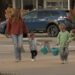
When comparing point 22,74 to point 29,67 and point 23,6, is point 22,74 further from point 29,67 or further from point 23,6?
point 23,6

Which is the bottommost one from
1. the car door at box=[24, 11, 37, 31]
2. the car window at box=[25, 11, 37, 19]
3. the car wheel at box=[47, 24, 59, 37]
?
the car wheel at box=[47, 24, 59, 37]

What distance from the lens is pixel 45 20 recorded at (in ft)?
97.3

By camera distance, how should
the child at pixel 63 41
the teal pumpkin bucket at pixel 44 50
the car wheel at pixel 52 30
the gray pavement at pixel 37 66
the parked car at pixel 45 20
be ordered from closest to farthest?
the gray pavement at pixel 37 66 → the child at pixel 63 41 → the teal pumpkin bucket at pixel 44 50 → the car wheel at pixel 52 30 → the parked car at pixel 45 20

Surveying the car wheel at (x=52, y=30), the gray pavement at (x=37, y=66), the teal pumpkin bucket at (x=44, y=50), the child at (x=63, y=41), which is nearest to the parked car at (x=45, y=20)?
the car wheel at (x=52, y=30)

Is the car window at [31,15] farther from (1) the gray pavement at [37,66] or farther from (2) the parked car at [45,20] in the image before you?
(1) the gray pavement at [37,66]

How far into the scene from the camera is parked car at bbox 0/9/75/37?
29281 mm

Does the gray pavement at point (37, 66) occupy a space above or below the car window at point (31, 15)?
below

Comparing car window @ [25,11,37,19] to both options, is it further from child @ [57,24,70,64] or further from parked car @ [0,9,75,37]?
child @ [57,24,70,64]

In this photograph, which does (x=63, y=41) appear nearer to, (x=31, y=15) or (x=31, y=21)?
(x=31, y=21)

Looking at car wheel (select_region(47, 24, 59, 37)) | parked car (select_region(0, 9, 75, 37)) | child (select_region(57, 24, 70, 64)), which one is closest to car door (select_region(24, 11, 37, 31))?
parked car (select_region(0, 9, 75, 37))

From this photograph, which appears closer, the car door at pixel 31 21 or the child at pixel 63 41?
the child at pixel 63 41

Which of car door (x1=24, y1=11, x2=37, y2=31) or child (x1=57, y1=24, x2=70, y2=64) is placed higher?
child (x1=57, y1=24, x2=70, y2=64)

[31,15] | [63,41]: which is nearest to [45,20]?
[31,15]

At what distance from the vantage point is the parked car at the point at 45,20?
1153 inches
